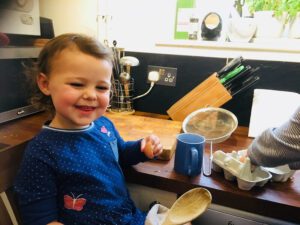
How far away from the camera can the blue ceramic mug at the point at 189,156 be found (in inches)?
27.3

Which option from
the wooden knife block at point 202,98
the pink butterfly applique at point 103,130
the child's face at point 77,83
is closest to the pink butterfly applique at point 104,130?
the pink butterfly applique at point 103,130

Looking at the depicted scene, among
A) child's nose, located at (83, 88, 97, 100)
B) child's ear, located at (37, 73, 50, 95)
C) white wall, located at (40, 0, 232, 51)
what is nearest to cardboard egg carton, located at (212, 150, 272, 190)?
child's nose, located at (83, 88, 97, 100)

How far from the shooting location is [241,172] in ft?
2.16

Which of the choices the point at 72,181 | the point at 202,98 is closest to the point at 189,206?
the point at 72,181

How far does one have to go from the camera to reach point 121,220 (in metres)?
→ 0.68

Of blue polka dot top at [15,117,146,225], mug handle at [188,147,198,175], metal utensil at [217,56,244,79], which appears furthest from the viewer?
metal utensil at [217,56,244,79]

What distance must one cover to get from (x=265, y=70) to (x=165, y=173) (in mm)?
669

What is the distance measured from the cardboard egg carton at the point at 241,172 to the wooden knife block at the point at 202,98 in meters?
0.37

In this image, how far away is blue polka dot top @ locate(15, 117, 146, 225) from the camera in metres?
0.58

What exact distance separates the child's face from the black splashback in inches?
22.6

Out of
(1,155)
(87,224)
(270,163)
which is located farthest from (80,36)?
(270,163)

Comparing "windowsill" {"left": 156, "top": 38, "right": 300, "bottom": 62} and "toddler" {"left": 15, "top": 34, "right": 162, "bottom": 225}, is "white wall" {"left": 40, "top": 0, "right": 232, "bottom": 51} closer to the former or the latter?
"windowsill" {"left": 156, "top": 38, "right": 300, "bottom": 62}

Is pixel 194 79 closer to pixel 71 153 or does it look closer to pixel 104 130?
pixel 104 130

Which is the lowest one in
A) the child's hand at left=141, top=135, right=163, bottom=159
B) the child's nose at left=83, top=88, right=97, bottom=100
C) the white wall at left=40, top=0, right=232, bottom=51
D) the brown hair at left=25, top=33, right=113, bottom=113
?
the child's hand at left=141, top=135, right=163, bottom=159
